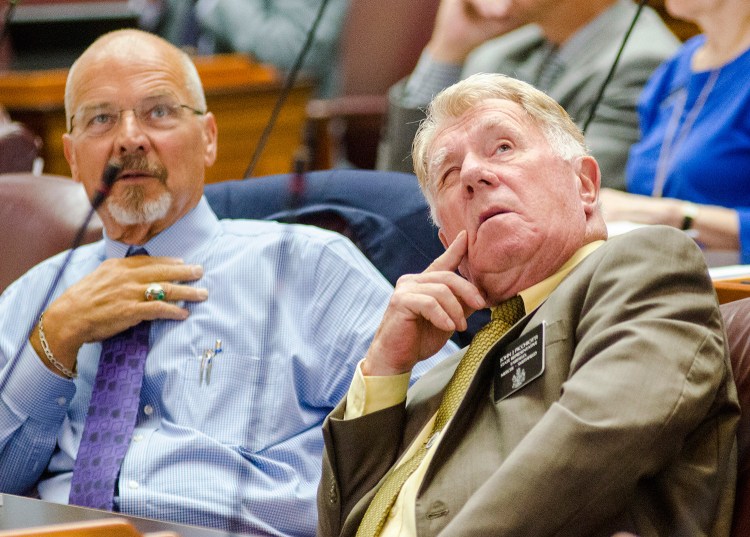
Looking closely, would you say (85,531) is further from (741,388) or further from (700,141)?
(700,141)

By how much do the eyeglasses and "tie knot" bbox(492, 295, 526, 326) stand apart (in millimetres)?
882

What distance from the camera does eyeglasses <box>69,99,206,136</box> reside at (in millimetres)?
2117

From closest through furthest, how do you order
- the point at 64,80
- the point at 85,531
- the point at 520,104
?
the point at 85,531
the point at 520,104
the point at 64,80

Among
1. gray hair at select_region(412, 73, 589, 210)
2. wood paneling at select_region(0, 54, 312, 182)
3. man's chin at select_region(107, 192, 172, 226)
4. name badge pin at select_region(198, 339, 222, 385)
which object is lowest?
wood paneling at select_region(0, 54, 312, 182)

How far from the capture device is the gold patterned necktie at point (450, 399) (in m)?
1.46

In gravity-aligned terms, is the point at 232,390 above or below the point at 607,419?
below

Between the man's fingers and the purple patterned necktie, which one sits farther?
the purple patterned necktie

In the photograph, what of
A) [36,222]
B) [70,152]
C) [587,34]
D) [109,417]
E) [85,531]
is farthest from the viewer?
[587,34]

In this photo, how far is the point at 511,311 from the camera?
4.96 feet

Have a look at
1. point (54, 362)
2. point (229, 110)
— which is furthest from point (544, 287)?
point (229, 110)

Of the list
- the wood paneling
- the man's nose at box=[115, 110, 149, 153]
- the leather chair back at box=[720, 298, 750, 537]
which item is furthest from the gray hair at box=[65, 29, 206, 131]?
the wood paneling

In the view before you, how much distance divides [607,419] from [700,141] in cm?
151

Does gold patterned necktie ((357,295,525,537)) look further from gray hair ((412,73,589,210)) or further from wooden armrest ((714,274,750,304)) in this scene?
wooden armrest ((714,274,750,304))

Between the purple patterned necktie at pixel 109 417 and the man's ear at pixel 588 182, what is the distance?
2.70 feet
